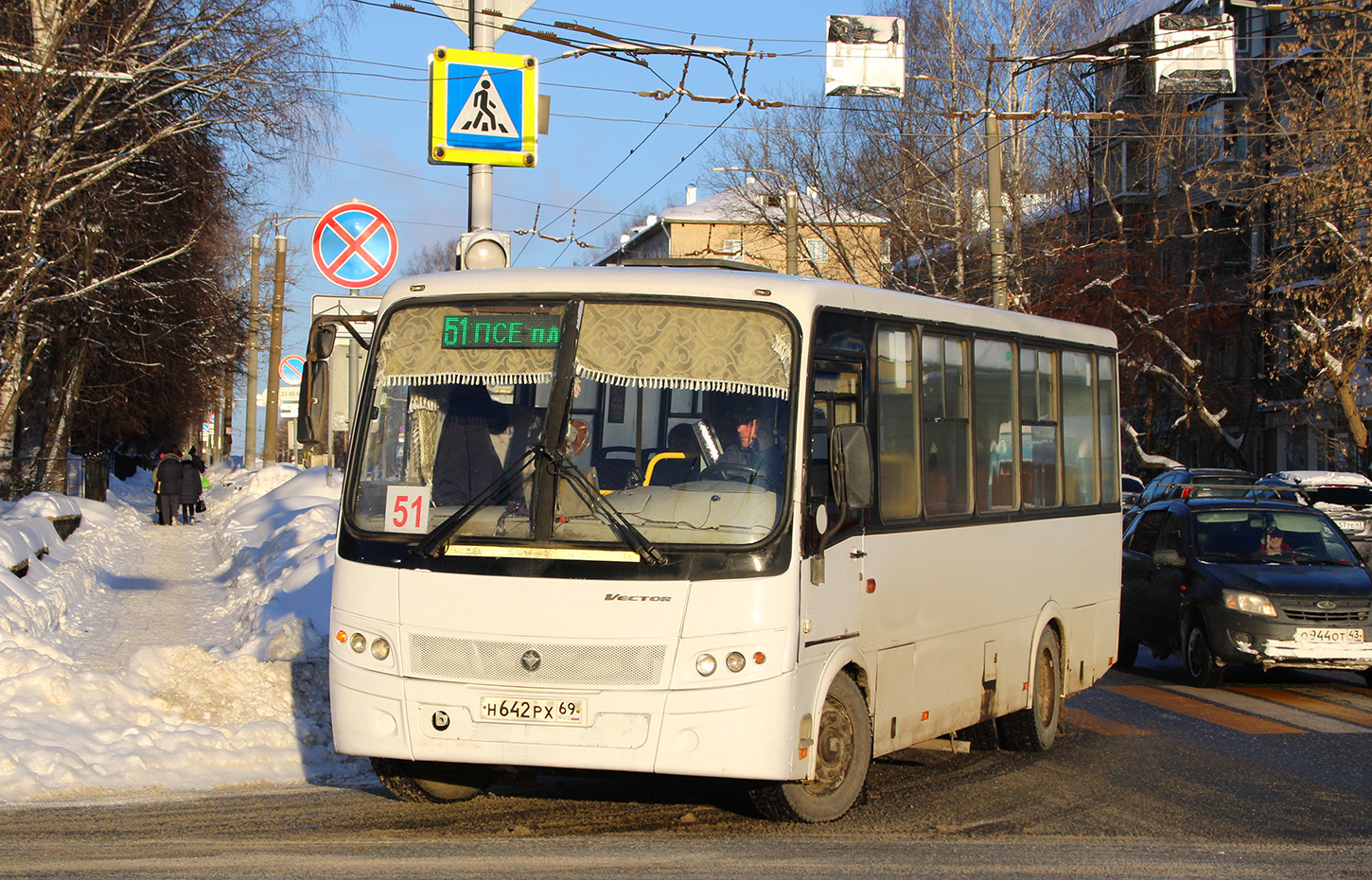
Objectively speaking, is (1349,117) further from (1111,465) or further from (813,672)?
(813,672)

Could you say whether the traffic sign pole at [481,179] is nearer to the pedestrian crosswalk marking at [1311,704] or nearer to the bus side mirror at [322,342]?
the bus side mirror at [322,342]

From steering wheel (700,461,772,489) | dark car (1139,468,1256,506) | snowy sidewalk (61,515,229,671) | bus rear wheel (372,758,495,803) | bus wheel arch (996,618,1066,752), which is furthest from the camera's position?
dark car (1139,468,1256,506)

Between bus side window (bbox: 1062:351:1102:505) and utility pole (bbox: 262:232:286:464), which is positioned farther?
utility pole (bbox: 262:232:286:464)

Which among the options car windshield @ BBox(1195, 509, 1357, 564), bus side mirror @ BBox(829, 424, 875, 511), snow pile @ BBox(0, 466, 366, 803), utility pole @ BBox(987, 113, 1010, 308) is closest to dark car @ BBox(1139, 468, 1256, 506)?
utility pole @ BBox(987, 113, 1010, 308)

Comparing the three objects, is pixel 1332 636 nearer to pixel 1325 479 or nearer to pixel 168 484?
pixel 1325 479

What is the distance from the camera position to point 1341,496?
2738 centimetres

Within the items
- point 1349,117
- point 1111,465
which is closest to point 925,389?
point 1111,465

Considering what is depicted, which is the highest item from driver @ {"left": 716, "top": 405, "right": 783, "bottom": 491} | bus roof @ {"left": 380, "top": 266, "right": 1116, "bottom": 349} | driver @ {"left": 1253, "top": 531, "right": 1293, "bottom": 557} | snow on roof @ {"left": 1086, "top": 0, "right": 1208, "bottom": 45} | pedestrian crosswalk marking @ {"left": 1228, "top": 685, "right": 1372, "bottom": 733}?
snow on roof @ {"left": 1086, "top": 0, "right": 1208, "bottom": 45}

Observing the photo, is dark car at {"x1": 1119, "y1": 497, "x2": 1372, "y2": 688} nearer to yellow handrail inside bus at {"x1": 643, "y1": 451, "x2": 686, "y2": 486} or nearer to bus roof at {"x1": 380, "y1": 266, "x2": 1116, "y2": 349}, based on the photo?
bus roof at {"x1": 380, "y1": 266, "x2": 1116, "y2": 349}

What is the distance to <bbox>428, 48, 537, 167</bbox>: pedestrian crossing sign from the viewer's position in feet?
42.3

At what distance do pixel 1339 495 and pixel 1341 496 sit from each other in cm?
4

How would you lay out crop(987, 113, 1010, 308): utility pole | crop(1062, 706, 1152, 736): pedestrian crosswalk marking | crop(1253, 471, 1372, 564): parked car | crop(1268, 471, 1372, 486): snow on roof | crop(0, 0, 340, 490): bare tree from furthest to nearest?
→ crop(1268, 471, 1372, 486): snow on roof, crop(1253, 471, 1372, 564): parked car, crop(987, 113, 1010, 308): utility pole, crop(0, 0, 340, 490): bare tree, crop(1062, 706, 1152, 736): pedestrian crosswalk marking

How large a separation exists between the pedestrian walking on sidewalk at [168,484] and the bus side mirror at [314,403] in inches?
1081

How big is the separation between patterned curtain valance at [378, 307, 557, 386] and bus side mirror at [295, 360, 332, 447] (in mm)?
292
